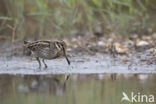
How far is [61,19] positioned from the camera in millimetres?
11297

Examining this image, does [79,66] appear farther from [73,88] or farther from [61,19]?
[61,19]

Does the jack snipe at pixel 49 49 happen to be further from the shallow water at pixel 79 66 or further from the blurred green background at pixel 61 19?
the blurred green background at pixel 61 19

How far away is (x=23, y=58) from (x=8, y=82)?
1834 mm

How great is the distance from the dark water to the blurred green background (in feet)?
9.65

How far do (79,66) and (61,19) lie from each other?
284 centimetres

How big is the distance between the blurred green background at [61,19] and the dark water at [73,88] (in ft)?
9.65

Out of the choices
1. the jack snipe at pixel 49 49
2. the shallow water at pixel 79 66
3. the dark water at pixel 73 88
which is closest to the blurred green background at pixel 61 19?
the shallow water at pixel 79 66

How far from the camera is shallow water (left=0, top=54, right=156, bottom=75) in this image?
8211 millimetres

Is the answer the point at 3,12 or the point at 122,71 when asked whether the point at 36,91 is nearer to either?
the point at 122,71

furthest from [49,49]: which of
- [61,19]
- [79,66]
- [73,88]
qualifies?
[61,19]

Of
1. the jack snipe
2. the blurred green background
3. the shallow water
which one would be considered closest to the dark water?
the shallow water

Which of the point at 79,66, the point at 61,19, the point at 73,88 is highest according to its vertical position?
the point at 61,19

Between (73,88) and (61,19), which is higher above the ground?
(61,19)

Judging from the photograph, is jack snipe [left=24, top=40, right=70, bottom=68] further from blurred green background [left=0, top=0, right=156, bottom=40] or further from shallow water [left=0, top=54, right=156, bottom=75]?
blurred green background [left=0, top=0, right=156, bottom=40]
